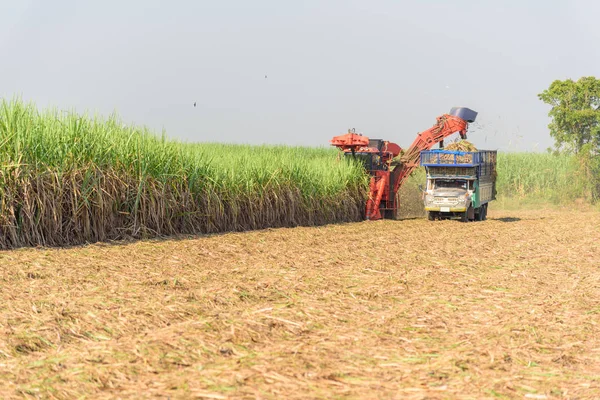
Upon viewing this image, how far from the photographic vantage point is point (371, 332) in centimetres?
718

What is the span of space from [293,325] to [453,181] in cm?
1592

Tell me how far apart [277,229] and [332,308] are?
1000 centimetres

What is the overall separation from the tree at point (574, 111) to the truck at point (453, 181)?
18.8m

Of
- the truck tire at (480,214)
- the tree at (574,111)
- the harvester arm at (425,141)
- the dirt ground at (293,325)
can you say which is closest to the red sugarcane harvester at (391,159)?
the harvester arm at (425,141)

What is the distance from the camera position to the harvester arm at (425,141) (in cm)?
2278

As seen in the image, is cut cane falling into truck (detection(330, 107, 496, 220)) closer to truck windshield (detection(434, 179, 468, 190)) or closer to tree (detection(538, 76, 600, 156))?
truck windshield (detection(434, 179, 468, 190))

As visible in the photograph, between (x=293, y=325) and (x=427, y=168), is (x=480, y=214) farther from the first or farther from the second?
(x=293, y=325)

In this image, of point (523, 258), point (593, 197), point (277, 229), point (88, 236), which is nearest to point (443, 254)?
point (523, 258)

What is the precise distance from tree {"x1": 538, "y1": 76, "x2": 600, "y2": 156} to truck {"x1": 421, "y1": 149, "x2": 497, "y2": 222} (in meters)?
18.8

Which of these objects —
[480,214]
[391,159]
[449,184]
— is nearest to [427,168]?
[449,184]

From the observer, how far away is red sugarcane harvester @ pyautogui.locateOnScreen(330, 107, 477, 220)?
22719mm

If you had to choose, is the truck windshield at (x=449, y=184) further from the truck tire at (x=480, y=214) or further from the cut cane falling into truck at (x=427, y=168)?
the truck tire at (x=480, y=214)

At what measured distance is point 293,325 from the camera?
7348 millimetres

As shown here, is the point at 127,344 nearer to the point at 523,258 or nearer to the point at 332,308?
the point at 332,308
